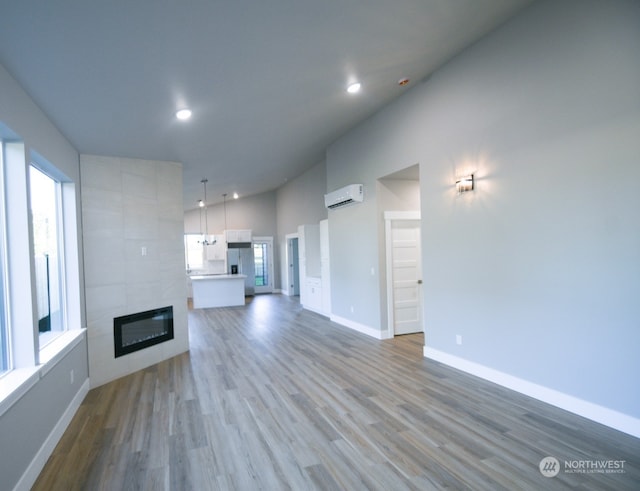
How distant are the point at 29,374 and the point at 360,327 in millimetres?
4803

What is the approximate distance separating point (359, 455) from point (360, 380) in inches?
59.4

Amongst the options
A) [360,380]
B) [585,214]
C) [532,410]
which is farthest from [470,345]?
[585,214]

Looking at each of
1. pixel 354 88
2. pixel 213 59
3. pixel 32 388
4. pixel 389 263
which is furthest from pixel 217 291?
pixel 213 59

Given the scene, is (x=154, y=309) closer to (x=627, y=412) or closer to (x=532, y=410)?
(x=532, y=410)

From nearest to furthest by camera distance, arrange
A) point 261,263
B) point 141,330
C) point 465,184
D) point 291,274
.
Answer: point 465,184 → point 141,330 → point 291,274 → point 261,263

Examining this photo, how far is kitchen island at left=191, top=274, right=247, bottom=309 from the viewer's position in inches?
388

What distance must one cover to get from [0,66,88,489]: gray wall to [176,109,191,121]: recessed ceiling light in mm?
1133

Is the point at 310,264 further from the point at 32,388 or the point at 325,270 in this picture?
the point at 32,388

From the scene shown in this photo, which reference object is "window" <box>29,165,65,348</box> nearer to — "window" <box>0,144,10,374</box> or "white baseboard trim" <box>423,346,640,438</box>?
"window" <box>0,144,10,374</box>

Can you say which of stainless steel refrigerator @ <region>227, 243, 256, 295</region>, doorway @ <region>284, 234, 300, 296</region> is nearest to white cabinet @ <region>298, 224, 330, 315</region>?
doorway @ <region>284, 234, 300, 296</region>

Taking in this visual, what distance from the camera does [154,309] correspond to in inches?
197

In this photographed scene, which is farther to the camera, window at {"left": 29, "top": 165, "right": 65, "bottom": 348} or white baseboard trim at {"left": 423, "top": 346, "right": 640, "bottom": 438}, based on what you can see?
window at {"left": 29, "top": 165, "right": 65, "bottom": 348}

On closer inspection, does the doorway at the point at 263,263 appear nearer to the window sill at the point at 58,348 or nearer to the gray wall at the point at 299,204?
the gray wall at the point at 299,204

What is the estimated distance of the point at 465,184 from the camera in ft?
13.1
